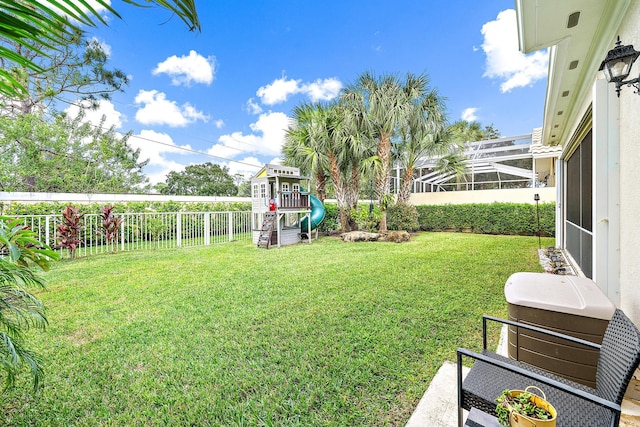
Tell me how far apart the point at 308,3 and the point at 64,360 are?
1788 centimetres

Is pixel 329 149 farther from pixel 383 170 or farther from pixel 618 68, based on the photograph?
pixel 618 68

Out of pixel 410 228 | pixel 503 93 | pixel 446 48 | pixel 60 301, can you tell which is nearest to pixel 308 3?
pixel 446 48

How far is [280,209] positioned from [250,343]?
7745 millimetres

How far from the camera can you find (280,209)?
10.6 meters

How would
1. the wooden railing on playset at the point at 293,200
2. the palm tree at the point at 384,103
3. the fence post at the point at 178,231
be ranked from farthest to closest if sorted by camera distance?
the palm tree at the point at 384,103 < the wooden railing on playset at the point at 293,200 < the fence post at the point at 178,231

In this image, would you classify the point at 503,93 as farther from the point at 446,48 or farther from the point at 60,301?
the point at 60,301

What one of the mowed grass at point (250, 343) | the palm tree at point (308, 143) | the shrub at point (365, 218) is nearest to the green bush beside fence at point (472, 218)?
the shrub at point (365, 218)

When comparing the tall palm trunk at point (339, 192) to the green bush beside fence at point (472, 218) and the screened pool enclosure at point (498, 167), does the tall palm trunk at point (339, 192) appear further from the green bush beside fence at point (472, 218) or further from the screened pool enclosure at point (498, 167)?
the screened pool enclosure at point (498, 167)

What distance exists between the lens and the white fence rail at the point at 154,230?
805cm

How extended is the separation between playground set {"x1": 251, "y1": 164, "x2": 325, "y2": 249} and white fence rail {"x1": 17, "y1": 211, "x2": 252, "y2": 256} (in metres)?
1.52

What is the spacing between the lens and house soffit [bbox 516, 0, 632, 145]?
2.30 meters

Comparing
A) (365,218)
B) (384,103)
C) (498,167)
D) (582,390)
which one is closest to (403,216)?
(365,218)

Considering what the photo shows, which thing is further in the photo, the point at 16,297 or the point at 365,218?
the point at 365,218

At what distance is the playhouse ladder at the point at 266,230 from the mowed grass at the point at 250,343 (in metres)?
3.75
